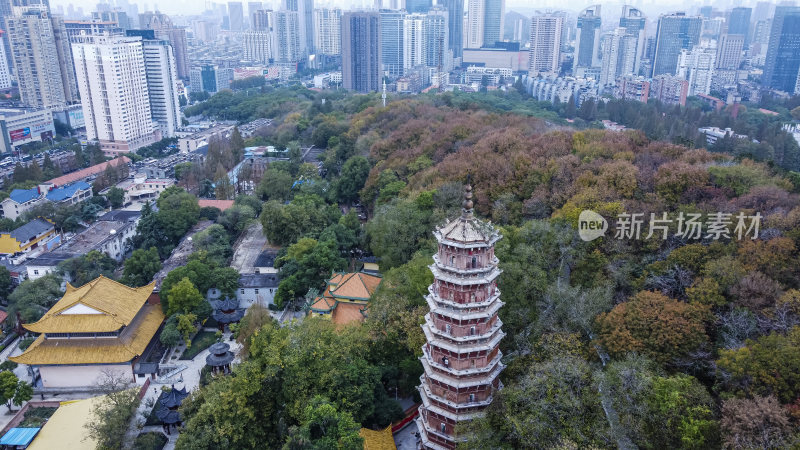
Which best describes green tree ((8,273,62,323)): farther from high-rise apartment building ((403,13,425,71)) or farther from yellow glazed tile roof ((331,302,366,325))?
high-rise apartment building ((403,13,425,71))

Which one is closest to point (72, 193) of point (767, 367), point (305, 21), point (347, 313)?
point (347, 313)

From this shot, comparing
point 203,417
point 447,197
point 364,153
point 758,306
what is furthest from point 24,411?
point 364,153

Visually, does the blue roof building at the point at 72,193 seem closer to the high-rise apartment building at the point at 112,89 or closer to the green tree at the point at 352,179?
the high-rise apartment building at the point at 112,89

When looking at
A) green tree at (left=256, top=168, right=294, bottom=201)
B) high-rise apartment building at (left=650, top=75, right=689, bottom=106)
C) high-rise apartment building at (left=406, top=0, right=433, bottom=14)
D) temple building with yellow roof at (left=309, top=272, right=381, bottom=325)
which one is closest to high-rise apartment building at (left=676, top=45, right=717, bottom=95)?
high-rise apartment building at (left=650, top=75, right=689, bottom=106)

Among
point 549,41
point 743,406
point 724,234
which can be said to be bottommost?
point 743,406

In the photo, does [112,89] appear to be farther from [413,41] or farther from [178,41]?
[413,41]

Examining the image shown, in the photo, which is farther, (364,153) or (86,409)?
(364,153)

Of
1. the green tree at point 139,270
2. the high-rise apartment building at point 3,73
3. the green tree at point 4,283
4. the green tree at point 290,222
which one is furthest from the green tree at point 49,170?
the high-rise apartment building at point 3,73

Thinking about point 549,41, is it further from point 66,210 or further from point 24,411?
point 24,411
